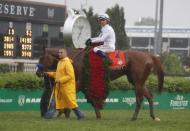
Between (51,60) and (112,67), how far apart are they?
1.44 metres

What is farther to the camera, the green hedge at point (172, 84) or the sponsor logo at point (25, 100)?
the green hedge at point (172, 84)

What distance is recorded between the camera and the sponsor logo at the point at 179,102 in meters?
22.8

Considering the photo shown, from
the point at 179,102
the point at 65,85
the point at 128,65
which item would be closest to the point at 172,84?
the point at 179,102

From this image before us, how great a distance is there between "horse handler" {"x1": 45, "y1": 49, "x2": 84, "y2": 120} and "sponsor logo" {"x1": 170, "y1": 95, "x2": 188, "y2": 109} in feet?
29.4

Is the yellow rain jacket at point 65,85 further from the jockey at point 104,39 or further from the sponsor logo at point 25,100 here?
the sponsor logo at point 25,100

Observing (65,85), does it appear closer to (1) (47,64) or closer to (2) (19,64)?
(1) (47,64)

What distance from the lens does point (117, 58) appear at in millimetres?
15109

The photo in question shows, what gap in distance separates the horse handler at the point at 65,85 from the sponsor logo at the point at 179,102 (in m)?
8.97

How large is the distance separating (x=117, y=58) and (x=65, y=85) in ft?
5.22

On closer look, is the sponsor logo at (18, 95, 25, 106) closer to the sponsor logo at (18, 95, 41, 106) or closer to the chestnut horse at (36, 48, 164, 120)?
the sponsor logo at (18, 95, 41, 106)

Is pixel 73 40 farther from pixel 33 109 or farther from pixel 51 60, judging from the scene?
pixel 51 60

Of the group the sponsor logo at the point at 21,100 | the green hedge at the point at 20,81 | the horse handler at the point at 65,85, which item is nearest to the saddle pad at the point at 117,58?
the horse handler at the point at 65,85

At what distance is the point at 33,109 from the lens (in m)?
19.3

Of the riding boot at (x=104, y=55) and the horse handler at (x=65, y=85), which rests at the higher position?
the riding boot at (x=104, y=55)
